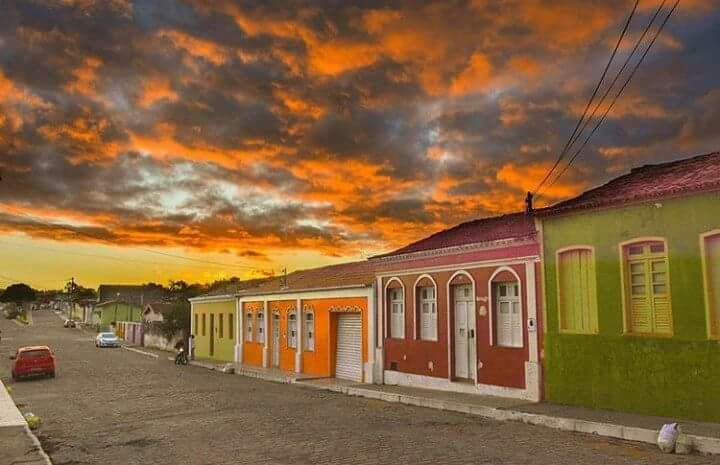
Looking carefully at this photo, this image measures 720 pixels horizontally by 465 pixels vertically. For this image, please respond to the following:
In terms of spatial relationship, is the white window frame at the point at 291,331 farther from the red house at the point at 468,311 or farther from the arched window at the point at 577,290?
the arched window at the point at 577,290

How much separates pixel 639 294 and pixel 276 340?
66.4ft

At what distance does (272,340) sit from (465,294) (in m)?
14.7

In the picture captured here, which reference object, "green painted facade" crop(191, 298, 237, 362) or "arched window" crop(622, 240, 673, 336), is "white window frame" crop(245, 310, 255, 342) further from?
"arched window" crop(622, 240, 673, 336)

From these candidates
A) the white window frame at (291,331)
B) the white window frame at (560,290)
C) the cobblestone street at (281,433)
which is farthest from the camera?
the white window frame at (291,331)

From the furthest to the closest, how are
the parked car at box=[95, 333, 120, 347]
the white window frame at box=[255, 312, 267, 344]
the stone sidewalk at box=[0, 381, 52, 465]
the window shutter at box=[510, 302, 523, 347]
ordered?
the parked car at box=[95, 333, 120, 347], the white window frame at box=[255, 312, 267, 344], the window shutter at box=[510, 302, 523, 347], the stone sidewalk at box=[0, 381, 52, 465]

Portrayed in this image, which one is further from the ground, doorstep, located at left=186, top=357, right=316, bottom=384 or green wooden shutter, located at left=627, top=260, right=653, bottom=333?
green wooden shutter, located at left=627, top=260, right=653, bottom=333

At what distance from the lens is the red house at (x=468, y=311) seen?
17.1 m

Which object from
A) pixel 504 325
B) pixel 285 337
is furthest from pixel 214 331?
pixel 504 325

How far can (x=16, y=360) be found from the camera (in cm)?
2842

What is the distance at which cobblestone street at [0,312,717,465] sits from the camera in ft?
35.4

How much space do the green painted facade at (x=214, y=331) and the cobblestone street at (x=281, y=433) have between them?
1489cm

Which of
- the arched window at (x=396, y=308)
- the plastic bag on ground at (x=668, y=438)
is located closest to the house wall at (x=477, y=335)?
the arched window at (x=396, y=308)

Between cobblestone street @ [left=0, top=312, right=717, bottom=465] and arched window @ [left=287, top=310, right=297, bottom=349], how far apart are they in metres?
7.07

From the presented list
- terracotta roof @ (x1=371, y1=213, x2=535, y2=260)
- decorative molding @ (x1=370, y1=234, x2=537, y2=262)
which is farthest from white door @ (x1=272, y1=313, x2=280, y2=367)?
decorative molding @ (x1=370, y1=234, x2=537, y2=262)
